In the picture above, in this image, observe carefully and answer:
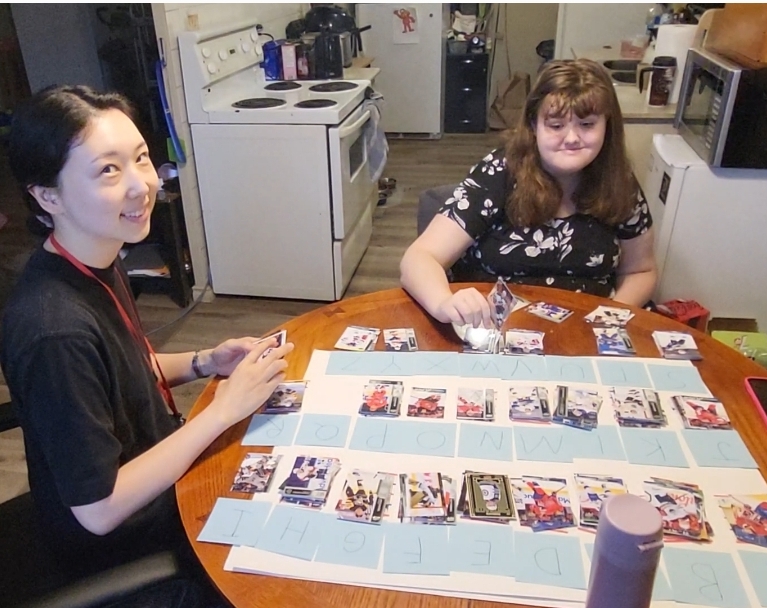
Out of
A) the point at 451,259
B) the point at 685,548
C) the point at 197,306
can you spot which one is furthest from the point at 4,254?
the point at 685,548

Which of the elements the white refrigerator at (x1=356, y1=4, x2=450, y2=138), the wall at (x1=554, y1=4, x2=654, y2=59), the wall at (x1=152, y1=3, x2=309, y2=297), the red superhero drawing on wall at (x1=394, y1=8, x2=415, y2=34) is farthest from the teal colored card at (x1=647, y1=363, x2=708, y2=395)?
the red superhero drawing on wall at (x1=394, y1=8, x2=415, y2=34)

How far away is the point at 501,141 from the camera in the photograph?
170 centimetres

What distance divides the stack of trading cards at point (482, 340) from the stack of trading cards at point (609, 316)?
21 centimetres

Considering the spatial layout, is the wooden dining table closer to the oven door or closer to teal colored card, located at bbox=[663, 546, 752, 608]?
teal colored card, located at bbox=[663, 546, 752, 608]

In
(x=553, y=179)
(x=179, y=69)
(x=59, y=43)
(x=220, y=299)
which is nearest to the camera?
(x=553, y=179)

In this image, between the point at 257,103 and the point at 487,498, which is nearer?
the point at 487,498

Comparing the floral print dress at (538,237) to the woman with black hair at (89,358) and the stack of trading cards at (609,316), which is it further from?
the woman with black hair at (89,358)

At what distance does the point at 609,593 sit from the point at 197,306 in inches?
112

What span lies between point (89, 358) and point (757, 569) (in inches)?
36.2

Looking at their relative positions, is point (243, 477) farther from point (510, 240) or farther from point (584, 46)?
point (584, 46)

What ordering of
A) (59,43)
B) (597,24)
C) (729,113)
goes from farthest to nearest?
1. (597,24)
2. (59,43)
3. (729,113)

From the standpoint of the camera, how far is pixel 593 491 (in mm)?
919

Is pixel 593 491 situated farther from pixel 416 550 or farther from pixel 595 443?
pixel 416 550

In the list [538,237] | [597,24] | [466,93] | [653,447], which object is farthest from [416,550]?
[466,93]
